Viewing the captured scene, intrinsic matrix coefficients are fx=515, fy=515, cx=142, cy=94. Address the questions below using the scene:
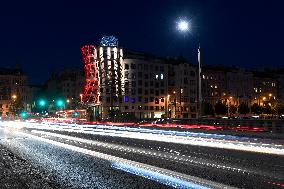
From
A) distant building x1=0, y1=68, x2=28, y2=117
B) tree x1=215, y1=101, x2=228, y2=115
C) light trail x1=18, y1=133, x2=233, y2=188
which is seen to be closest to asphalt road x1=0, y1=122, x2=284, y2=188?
light trail x1=18, y1=133, x2=233, y2=188

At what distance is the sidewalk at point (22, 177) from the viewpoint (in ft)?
39.6

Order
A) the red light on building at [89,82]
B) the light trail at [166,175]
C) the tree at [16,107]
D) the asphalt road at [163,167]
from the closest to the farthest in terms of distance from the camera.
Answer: the light trail at [166,175], the asphalt road at [163,167], the red light on building at [89,82], the tree at [16,107]

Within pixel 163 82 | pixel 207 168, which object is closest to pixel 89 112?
pixel 163 82

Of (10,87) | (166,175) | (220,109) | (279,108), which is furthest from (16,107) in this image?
(166,175)

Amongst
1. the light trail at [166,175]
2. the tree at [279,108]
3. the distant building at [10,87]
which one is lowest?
the light trail at [166,175]

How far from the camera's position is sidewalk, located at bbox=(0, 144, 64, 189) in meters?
12.1

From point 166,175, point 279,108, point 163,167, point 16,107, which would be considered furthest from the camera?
point 16,107

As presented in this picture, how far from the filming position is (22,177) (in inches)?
541

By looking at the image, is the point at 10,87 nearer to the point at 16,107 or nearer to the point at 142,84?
the point at 16,107

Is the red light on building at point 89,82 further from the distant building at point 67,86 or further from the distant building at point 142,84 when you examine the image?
the distant building at point 67,86

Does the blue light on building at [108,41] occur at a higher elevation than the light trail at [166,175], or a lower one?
higher

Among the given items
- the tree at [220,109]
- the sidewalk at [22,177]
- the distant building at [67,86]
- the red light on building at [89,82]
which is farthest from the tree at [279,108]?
the sidewalk at [22,177]

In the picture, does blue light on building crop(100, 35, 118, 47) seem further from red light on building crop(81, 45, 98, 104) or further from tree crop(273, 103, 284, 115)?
tree crop(273, 103, 284, 115)

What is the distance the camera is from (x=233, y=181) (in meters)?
12.0
